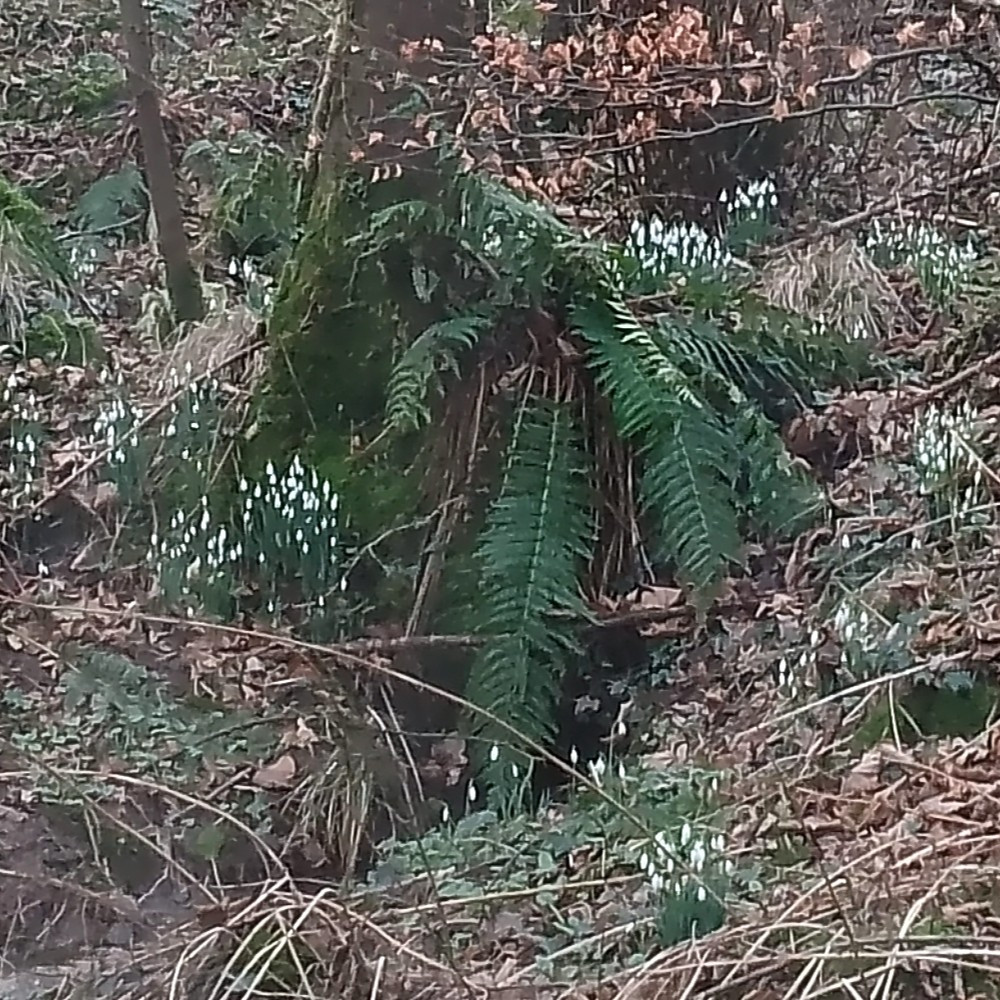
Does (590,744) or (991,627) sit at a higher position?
(991,627)

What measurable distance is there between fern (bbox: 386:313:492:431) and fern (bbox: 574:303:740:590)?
0.88ft

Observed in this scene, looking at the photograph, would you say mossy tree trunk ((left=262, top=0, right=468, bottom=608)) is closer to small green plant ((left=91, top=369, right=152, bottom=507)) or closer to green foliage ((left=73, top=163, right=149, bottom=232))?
small green plant ((left=91, top=369, right=152, bottom=507))

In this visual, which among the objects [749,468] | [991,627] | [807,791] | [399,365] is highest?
[399,365]

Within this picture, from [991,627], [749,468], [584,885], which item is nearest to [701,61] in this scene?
[749,468]

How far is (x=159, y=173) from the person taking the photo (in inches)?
213

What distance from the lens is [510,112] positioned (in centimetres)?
380

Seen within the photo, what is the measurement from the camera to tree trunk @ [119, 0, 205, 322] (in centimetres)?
513

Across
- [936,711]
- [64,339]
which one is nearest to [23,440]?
A: [64,339]

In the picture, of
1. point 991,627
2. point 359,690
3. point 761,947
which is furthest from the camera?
point 359,690

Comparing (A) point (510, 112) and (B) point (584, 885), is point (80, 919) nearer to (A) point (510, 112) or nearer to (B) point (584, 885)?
(B) point (584, 885)

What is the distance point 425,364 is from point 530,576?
498 millimetres

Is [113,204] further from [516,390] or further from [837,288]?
[516,390]

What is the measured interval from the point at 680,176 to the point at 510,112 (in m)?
0.78

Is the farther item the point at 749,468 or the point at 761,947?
the point at 749,468
